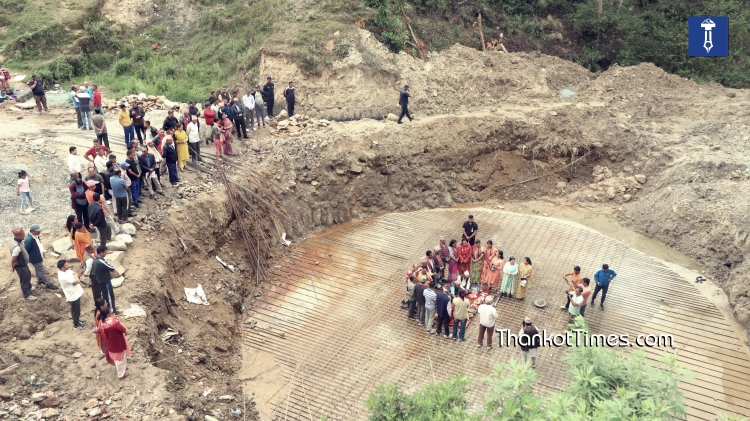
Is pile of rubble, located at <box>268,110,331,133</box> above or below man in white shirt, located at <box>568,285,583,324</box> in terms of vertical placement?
above

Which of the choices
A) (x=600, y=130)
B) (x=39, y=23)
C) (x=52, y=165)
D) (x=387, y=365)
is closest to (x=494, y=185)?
(x=600, y=130)

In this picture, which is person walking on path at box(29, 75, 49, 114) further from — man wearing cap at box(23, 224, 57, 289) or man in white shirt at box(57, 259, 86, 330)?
man in white shirt at box(57, 259, 86, 330)

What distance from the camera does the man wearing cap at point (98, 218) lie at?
12.0 m

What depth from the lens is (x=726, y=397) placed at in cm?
1152

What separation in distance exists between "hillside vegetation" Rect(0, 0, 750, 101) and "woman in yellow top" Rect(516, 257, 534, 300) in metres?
10.9

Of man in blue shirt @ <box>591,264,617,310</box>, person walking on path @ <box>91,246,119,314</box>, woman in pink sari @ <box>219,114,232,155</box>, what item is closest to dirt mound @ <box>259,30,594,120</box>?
woman in pink sari @ <box>219,114,232,155</box>

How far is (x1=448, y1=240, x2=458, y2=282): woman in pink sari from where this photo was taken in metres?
14.2

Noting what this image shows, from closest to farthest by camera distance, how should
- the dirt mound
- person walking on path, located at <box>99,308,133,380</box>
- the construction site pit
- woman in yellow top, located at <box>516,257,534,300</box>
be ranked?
person walking on path, located at <box>99,308,133,380</box> < the construction site pit < woman in yellow top, located at <box>516,257,534,300</box> < the dirt mound

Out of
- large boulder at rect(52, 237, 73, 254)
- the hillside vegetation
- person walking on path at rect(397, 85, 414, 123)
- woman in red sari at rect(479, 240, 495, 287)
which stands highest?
the hillside vegetation

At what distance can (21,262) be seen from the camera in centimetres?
1091

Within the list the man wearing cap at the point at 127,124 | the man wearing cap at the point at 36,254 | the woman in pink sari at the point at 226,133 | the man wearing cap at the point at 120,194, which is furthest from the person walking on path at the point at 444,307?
the man wearing cap at the point at 127,124

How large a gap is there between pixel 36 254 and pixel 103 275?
1.63 m

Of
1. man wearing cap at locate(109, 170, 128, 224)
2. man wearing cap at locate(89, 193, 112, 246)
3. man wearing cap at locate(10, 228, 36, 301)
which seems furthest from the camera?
man wearing cap at locate(109, 170, 128, 224)

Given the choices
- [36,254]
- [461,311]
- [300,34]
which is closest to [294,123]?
[300,34]
